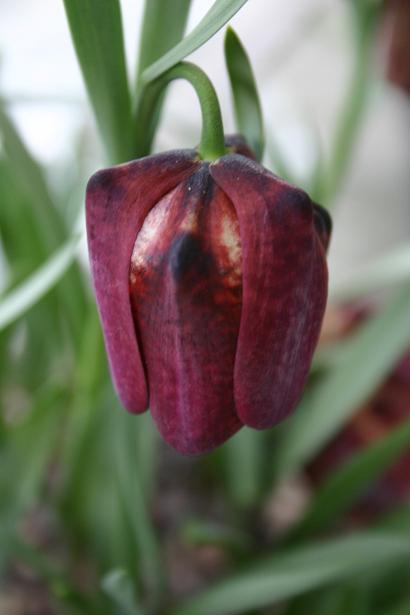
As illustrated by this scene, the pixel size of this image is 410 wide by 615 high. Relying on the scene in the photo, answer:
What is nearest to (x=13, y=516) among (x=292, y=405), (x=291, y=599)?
(x=291, y=599)

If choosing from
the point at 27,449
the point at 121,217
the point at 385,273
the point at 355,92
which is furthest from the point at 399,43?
the point at 121,217

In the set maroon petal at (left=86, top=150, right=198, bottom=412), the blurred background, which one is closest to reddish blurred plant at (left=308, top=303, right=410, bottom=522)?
the blurred background

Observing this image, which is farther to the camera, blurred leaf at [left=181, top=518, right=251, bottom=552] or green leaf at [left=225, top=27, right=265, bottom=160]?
blurred leaf at [left=181, top=518, right=251, bottom=552]

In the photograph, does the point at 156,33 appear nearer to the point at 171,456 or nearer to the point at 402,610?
the point at 402,610

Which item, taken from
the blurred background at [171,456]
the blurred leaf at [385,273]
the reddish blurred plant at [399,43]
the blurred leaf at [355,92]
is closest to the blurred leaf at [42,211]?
the blurred background at [171,456]

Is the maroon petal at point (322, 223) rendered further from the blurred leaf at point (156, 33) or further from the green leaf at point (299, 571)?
the green leaf at point (299, 571)

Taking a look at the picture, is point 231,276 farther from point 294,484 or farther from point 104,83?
point 294,484

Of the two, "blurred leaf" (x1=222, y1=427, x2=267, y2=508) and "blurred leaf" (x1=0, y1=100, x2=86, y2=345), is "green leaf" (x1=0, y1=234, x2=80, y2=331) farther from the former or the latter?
"blurred leaf" (x1=222, y1=427, x2=267, y2=508)
